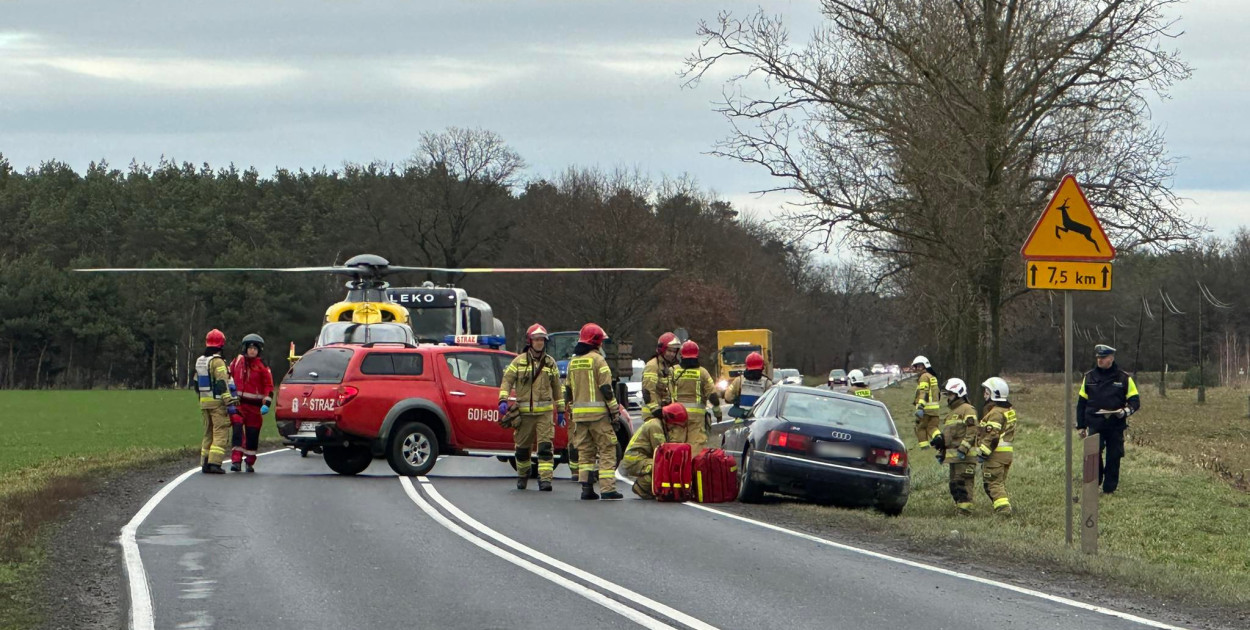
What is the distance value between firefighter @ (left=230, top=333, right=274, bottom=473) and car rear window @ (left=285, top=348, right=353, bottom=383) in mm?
637

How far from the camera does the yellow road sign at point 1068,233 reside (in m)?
12.5

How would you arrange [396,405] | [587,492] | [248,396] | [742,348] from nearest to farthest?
[587,492], [396,405], [248,396], [742,348]

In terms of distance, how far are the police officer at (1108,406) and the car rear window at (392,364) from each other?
8280 mm

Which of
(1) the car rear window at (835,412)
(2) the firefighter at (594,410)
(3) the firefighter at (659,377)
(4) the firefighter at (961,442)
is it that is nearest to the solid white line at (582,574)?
(2) the firefighter at (594,410)

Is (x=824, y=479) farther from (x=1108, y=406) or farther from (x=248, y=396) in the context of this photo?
(x=248, y=396)

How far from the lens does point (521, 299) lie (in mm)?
72562

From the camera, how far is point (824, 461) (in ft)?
50.5

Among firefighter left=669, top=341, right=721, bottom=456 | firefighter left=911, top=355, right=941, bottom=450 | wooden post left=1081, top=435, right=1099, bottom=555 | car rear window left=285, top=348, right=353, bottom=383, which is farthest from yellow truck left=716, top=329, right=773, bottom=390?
wooden post left=1081, top=435, right=1099, bottom=555

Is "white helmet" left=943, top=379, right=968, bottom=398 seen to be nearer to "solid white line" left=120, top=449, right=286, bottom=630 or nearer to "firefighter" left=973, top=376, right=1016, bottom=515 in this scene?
"firefighter" left=973, top=376, right=1016, bottom=515

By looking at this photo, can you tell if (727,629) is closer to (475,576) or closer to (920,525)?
(475,576)

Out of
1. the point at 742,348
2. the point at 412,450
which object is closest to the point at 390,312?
the point at 412,450

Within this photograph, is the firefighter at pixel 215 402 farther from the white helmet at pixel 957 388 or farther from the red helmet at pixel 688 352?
the white helmet at pixel 957 388

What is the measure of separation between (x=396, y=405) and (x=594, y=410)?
343cm

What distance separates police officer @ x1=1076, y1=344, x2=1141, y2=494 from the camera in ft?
57.6
